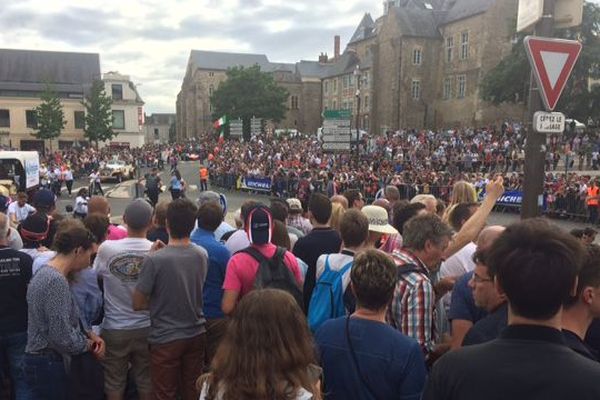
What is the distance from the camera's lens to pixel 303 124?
92.9 meters

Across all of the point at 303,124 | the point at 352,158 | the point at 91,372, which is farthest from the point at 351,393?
the point at 303,124

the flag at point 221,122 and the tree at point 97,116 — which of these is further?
the tree at point 97,116

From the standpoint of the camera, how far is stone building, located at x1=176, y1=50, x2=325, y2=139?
9250 cm

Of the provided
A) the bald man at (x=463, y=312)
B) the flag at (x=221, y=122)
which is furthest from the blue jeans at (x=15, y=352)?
the flag at (x=221, y=122)

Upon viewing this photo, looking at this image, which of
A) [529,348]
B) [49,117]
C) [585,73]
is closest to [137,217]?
[529,348]

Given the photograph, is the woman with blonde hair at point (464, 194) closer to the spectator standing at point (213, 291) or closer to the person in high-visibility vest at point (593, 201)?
the spectator standing at point (213, 291)

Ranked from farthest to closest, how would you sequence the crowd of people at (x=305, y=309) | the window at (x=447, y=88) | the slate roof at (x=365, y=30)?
the slate roof at (x=365, y=30)
the window at (x=447, y=88)
the crowd of people at (x=305, y=309)

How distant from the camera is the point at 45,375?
140 inches

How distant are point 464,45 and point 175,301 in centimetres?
6007

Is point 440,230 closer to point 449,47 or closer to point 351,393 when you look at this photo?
point 351,393

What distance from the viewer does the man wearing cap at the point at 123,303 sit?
4.00 meters

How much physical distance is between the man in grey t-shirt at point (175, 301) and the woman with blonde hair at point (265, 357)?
6.05 feet

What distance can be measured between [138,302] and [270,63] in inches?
4119

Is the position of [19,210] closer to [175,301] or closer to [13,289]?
[13,289]
